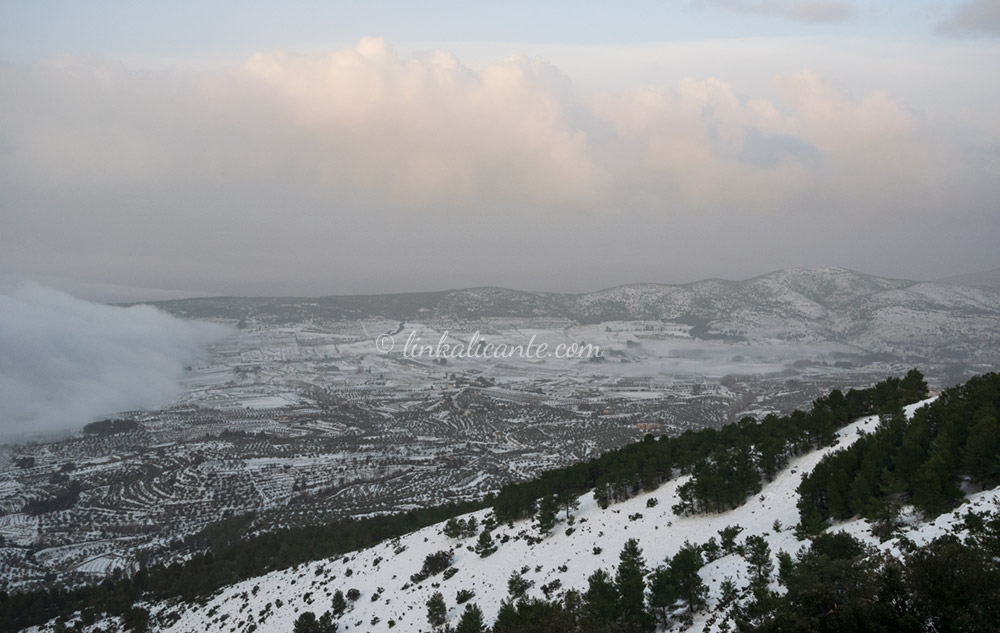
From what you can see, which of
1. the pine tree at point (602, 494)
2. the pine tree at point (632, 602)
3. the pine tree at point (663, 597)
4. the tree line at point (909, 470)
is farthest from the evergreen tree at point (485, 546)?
the tree line at point (909, 470)

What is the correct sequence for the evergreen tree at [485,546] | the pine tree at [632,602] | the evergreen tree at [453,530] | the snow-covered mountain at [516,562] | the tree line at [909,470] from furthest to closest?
1. the evergreen tree at [453,530]
2. the evergreen tree at [485,546]
3. the snow-covered mountain at [516,562]
4. the tree line at [909,470]
5. the pine tree at [632,602]

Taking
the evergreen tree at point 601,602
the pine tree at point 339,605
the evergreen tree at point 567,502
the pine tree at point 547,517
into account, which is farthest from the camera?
A: the evergreen tree at point 567,502

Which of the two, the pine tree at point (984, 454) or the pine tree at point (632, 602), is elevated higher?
the pine tree at point (984, 454)

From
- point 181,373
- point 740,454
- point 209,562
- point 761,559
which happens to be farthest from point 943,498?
point 181,373

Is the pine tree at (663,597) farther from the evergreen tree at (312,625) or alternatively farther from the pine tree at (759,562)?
the evergreen tree at (312,625)

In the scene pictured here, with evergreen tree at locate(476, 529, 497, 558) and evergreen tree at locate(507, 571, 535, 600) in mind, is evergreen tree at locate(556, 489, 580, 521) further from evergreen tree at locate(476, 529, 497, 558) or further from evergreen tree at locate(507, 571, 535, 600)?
evergreen tree at locate(507, 571, 535, 600)

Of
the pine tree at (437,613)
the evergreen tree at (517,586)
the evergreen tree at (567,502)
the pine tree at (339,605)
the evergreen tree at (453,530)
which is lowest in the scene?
the pine tree at (339,605)

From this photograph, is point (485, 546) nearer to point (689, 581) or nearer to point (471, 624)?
point (471, 624)

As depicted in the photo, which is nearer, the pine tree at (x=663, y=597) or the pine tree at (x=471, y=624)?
the pine tree at (x=663, y=597)
